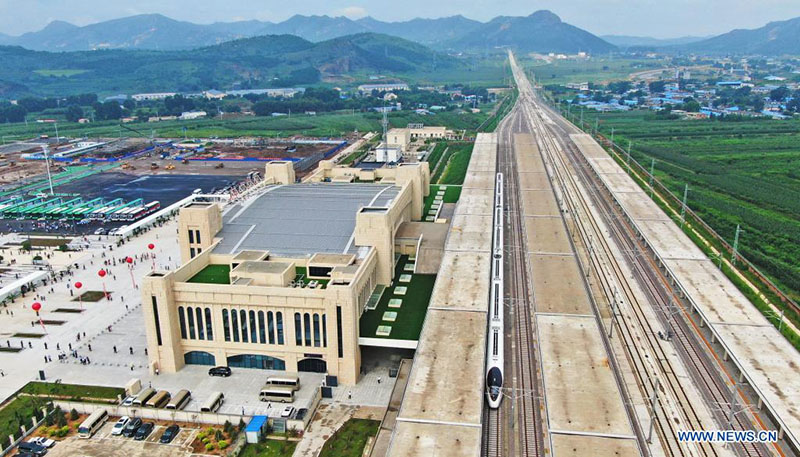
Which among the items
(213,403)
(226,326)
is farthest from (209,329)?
(213,403)

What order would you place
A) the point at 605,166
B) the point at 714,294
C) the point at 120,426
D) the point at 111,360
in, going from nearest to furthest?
the point at 120,426, the point at 111,360, the point at 714,294, the point at 605,166

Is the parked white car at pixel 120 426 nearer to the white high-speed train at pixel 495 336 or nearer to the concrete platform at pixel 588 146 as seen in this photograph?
the white high-speed train at pixel 495 336

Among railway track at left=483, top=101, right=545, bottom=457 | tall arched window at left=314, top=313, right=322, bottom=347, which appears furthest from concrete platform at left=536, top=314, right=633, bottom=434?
tall arched window at left=314, top=313, right=322, bottom=347

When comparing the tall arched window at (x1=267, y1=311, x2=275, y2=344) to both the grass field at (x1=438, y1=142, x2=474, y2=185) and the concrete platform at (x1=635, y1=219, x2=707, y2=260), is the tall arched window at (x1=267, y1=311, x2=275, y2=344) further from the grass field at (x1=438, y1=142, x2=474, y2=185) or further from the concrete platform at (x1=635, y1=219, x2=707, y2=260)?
the grass field at (x1=438, y1=142, x2=474, y2=185)

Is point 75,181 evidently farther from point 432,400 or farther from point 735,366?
point 735,366

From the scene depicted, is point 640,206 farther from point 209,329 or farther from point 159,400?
point 159,400

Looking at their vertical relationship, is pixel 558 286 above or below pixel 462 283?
below

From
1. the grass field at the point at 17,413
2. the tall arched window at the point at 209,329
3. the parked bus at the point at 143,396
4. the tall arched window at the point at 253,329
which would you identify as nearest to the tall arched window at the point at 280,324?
the tall arched window at the point at 253,329

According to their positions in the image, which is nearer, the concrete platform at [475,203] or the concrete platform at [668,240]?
the concrete platform at [668,240]
